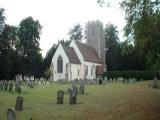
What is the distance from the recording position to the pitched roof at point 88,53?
74.9 m

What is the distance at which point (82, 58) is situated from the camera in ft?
243

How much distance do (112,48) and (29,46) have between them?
1911 centimetres

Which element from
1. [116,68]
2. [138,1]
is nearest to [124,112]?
[138,1]

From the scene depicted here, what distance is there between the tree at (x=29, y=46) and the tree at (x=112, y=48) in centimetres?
1575

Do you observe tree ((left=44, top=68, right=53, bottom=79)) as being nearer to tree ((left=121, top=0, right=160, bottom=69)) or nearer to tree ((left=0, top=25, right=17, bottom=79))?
tree ((left=0, top=25, right=17, bottom=79))

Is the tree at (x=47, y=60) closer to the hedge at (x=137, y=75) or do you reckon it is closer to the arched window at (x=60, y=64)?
the arched window at (x=60, y=64)

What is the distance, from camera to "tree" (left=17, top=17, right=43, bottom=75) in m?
72.7

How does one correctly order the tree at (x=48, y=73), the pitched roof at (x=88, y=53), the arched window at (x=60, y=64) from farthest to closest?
1. the pitched roof at (x=88, y=53)
2. the arched window at (x=60, y=64)
3. the tree at (x=48, y=73)

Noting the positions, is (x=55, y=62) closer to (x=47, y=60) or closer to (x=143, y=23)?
(x=47, y=60)

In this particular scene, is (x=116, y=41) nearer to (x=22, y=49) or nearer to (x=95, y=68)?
(x=95, y=68)

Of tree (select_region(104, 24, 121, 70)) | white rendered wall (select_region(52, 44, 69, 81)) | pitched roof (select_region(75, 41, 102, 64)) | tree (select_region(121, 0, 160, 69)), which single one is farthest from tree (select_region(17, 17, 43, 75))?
tree (select_region(121, 0, 160, 69))

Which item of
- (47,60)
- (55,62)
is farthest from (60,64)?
(47,60)

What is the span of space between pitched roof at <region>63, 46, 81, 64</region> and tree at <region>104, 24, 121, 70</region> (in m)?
8.77

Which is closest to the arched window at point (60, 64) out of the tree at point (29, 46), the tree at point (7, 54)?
the tree at point (29, 46)
